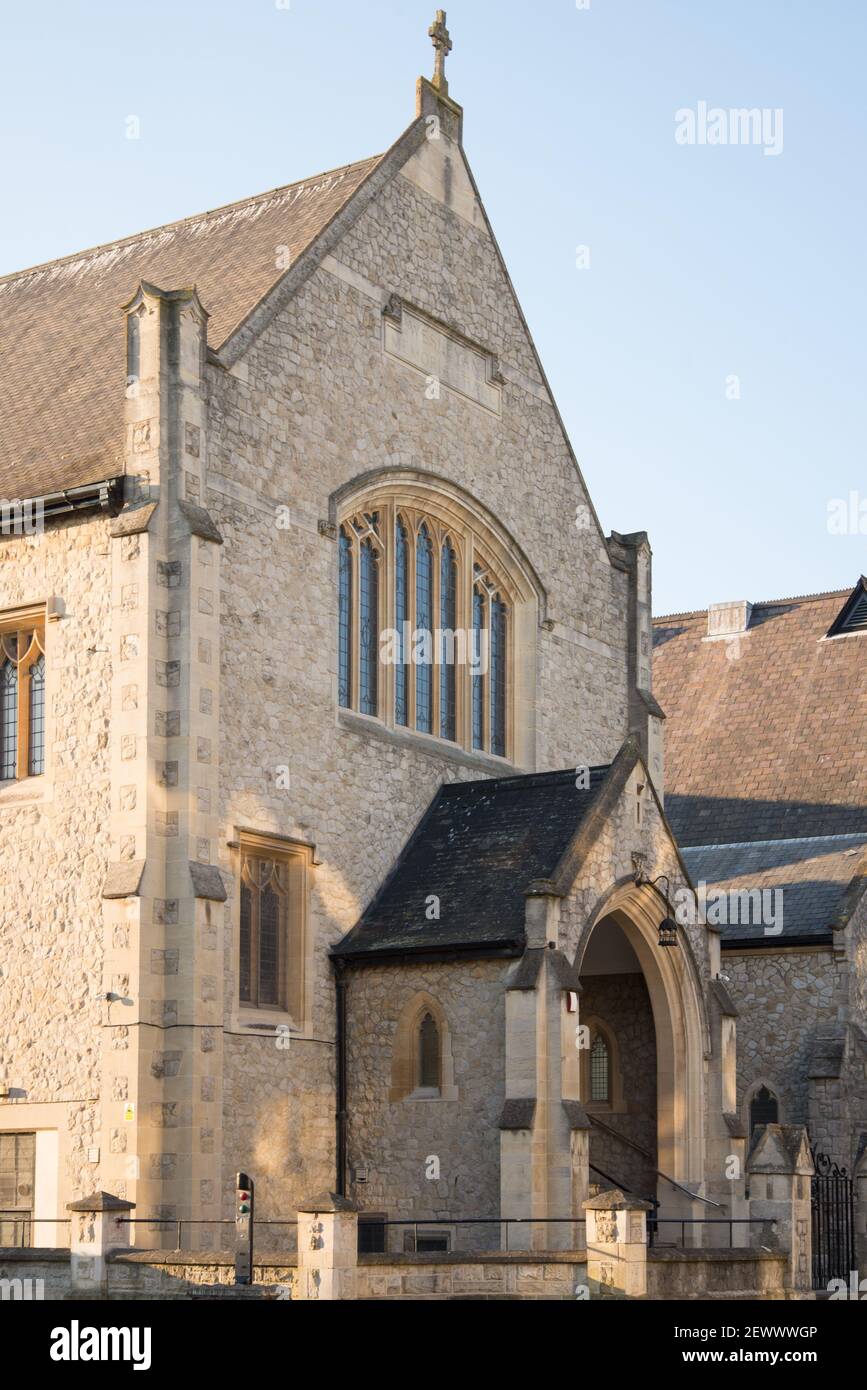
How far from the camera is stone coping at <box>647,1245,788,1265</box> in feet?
68.7

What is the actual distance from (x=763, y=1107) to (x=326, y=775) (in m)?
10.9

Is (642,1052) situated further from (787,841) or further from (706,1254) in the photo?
(787,841)

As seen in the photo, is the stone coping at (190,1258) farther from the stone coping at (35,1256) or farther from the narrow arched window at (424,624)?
the narrow arched window at (424,624)

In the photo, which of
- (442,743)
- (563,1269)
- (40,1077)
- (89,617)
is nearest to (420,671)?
(442,743)

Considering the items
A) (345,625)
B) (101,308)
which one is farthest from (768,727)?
(101,308)

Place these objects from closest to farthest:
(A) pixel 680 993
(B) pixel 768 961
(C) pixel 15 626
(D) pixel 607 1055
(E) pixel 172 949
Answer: (E) pixel 172 949 → (C) pixel 15 626 → (A) pixel 680 993 → (D) pixel 607 1055 → (B) pixel 768 961

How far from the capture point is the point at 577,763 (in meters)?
31.1

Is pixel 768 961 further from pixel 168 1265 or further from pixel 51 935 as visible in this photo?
pixel 168 1265

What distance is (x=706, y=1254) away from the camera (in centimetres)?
2170

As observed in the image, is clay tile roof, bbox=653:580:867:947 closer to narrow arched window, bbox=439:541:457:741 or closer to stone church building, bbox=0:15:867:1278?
stone church building, bbox=0:15:867:1278

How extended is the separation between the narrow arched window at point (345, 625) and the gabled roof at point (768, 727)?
41.0 feet

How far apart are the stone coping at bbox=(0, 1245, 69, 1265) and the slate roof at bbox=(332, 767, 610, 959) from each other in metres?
6.19

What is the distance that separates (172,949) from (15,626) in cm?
486

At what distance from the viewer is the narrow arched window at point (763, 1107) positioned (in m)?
32.3
